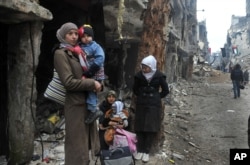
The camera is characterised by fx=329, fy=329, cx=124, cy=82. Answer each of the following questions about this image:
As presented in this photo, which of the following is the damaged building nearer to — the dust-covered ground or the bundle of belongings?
the dust-covered ground

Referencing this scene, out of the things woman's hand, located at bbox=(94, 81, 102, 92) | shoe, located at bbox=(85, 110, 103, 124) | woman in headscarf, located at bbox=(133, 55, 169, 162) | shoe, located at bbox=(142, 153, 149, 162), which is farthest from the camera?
shoe, located at bbox=(142, 153, 149, 162)

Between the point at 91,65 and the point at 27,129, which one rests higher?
the point at 91,65

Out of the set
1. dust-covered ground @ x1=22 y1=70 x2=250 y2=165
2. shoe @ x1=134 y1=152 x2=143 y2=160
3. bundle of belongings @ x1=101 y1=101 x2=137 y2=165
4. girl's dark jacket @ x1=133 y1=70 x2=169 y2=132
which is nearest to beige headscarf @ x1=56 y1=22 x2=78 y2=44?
bundle of belongings @ x1=101 y1=101 x2=137 y2=165

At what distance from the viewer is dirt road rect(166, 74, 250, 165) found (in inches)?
262

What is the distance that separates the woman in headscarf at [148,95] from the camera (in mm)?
5234

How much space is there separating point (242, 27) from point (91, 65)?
155 feet

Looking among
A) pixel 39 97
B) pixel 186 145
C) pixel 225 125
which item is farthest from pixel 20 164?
pixel 225 125

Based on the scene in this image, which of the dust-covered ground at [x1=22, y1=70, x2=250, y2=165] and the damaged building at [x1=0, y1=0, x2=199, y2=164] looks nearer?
the damaged building at [x1=0, y1=0, x2=199, y2=164]

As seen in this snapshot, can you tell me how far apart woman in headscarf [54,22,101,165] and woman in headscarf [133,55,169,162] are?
67.0 inches

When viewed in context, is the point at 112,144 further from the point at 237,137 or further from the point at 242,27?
the point at 242,27

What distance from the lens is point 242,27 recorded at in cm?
4694

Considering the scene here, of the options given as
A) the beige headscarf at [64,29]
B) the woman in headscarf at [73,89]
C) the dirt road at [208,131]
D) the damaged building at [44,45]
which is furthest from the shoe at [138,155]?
the beige headscarf at [64,29]

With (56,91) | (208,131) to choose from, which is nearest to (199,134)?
(208,131)

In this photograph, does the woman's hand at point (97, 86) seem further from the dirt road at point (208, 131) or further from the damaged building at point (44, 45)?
the dirt road at point (208, 131)
